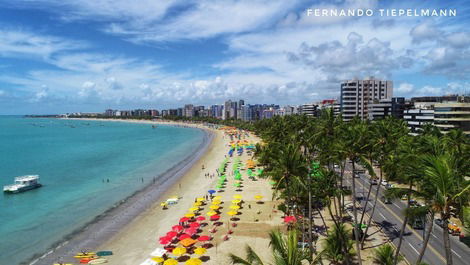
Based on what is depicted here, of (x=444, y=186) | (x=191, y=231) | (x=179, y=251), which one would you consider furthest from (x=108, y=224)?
(x=444, y=186)

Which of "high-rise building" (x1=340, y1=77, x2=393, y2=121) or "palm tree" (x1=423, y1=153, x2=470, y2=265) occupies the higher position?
"high-rise building" (x1=340, y1=77, x2=393, y2=121)

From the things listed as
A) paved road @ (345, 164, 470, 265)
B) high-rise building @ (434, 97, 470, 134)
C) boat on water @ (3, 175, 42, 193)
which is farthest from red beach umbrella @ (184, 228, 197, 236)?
high-rise building @ (434, 97, 470, 134)

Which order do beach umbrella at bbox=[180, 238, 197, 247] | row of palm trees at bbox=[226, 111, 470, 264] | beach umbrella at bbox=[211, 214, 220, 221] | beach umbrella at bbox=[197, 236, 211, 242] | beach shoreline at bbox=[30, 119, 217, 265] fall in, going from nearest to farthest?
row of palm trees at bbox=[226, 111, 470, 264], beach umbrella at bbox=[180, 238, 197, 247], beach umbrella at bbox=[197, 236, 211, 242], beach shoreline at bbox=[30, 119, 217, 265], beach umbrella at bbox=[211, 214, 220, 221]

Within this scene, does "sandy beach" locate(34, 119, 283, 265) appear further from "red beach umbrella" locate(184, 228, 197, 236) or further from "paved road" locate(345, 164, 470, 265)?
"paved road" locate(345, 164, 470, 265)

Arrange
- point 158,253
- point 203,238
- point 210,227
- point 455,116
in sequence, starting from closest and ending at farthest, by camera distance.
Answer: point 158,253, point 203,238, point 210,227, point 455,116

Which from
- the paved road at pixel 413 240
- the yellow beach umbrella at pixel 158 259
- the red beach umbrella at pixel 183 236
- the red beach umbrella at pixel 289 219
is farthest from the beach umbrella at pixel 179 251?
the paved road at pixel 413 240

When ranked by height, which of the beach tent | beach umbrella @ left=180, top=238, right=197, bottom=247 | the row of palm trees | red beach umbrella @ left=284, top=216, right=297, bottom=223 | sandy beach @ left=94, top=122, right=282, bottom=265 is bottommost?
sandy beach @ left=94, top=122, right=282, bottom=265

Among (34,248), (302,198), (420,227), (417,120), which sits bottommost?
(34,248)

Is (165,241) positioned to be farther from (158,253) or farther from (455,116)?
(455,116)

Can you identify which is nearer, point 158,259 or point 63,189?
point 158,259

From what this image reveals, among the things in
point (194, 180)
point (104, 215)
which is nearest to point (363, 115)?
point (194, 180)

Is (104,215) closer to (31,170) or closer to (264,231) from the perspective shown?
(264,231)
